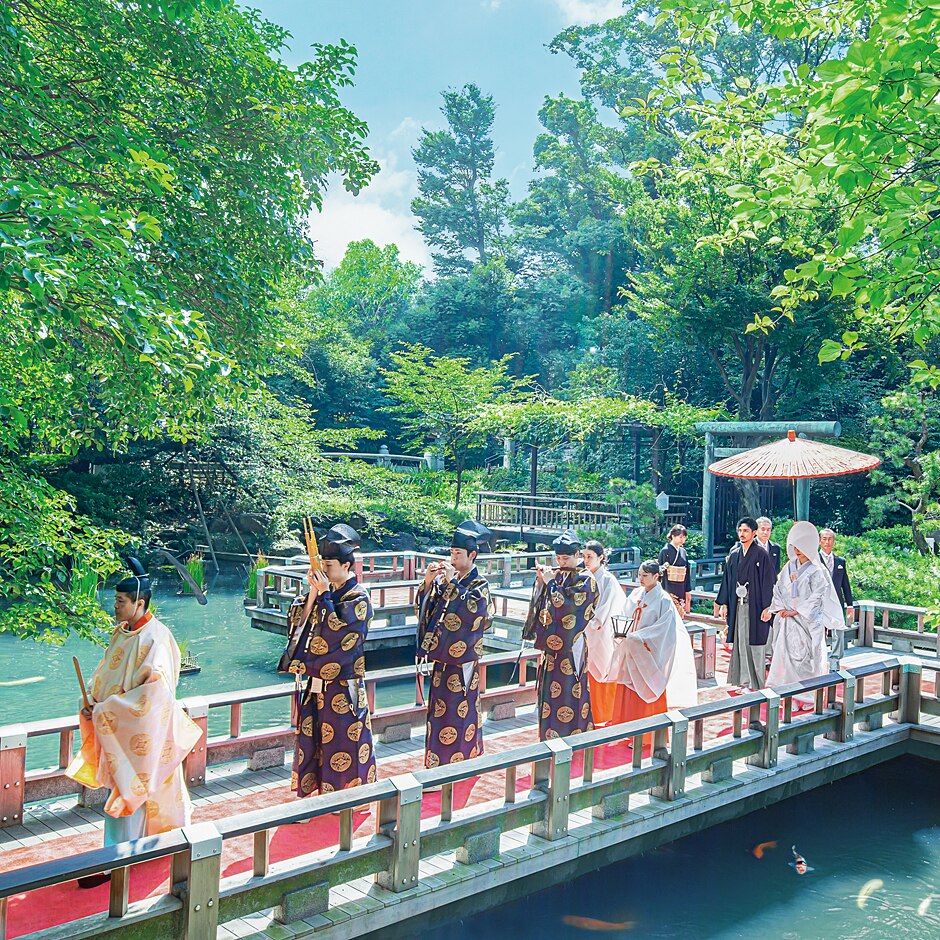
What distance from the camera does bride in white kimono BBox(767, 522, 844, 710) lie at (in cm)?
785

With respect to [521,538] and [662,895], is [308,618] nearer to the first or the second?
[662,895]

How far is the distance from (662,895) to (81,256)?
215 inches

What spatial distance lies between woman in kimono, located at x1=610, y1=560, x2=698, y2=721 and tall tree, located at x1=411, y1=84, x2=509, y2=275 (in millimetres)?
36510

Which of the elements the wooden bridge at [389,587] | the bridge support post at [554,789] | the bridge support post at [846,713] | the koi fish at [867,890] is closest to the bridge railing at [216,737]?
the bridge support post at [554,789]

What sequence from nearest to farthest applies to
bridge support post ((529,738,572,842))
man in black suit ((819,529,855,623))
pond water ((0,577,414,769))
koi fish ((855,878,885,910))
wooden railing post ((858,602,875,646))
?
bridge support post ((529,738,572,842)) < koi fish ((855,878,885,910)) < man in black suit ((819,529,855,623)) < pond water ((0,577,414,769)) < wooden railing post ((858,602,875,646))

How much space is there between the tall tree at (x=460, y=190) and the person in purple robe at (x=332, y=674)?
125 feet

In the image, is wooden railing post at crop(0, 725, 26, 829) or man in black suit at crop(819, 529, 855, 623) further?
man in black suit at crop(819, 529, 855, 623)

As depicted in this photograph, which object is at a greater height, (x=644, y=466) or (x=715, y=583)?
(x=644, y=466)

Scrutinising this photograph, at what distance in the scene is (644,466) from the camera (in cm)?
2500

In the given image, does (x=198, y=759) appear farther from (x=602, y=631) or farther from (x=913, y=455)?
(x=913, y=455)

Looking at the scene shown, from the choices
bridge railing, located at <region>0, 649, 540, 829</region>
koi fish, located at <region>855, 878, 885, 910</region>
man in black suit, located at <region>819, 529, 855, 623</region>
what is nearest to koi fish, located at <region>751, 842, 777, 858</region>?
koi fish, located at <region>855, 878, 885, 910</region>

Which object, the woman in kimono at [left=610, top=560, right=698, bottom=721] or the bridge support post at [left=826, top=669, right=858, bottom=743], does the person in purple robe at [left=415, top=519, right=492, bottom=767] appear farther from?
the bridge support post at [left=826, top=669, right=858, bottom=743]

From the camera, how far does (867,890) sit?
623 cm

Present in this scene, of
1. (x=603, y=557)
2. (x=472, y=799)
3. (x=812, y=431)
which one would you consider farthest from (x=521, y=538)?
(x=472, y=799)
